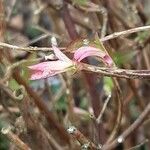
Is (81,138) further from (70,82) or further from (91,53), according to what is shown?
(70,82)

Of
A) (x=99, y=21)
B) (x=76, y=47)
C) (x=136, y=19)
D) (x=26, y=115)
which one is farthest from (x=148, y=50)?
(x=76, y=47)

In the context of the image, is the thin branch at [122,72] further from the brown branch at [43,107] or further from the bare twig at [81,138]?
the brown branch at [43,107]

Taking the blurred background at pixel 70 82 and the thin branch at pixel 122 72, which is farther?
the blurred background at pixel 70 82

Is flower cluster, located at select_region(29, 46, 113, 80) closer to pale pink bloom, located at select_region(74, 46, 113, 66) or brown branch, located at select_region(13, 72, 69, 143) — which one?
pale pink bloom, located at select_region(74, 46, 113, 66)

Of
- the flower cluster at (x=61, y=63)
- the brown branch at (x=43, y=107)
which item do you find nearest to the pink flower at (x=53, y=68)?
the flower cluster at (x=61, y=63)

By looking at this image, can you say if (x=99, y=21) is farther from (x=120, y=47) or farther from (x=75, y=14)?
(x=75, y=14)

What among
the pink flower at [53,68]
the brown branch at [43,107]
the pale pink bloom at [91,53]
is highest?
the pink flower at [53,68]

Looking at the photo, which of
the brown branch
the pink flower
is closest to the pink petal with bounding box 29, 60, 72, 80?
the pink flower

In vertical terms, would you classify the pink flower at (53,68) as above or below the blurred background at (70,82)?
above

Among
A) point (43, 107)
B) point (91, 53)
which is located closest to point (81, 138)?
point (91, 53)
